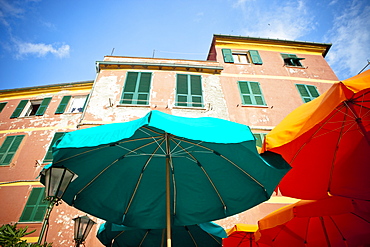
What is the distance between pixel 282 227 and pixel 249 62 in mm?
9193

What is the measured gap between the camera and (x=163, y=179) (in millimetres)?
3078

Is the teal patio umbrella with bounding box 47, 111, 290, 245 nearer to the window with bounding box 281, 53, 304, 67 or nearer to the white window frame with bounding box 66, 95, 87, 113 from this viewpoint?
the white window frame with bounding box 66, 95, 87, 113

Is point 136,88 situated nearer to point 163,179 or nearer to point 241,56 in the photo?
point 163,179

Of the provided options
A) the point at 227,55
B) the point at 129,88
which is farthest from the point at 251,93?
the point at 129,88

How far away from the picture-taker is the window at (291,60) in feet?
37.9

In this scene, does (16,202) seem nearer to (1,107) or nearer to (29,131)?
(29,131)

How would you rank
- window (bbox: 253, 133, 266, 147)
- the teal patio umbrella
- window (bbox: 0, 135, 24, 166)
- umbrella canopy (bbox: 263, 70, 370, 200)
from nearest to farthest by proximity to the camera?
the teal patio umbrella, umbrella canopy (bbox: 263, 70, 370, 200), window (bbox: 253, 133, 266, 147), window (bbox: 0, 135, 24, 166)

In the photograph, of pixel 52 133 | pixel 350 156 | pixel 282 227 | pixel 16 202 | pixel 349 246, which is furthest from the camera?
pixel 52 133

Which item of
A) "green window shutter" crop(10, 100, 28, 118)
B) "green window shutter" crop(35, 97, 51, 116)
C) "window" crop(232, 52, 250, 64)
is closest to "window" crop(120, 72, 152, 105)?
"window" crop(232, 52, 250, 64)

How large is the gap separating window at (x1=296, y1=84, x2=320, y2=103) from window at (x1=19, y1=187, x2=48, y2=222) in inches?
494

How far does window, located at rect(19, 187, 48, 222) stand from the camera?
7430 mm

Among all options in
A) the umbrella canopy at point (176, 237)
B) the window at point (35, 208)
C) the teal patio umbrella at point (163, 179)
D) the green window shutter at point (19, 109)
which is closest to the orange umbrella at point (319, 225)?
the umbrella canopy at point (176, 237)

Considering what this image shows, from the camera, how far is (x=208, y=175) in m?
2.89

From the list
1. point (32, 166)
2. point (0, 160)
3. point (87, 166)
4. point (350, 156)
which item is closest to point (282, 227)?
point (350, 156)
